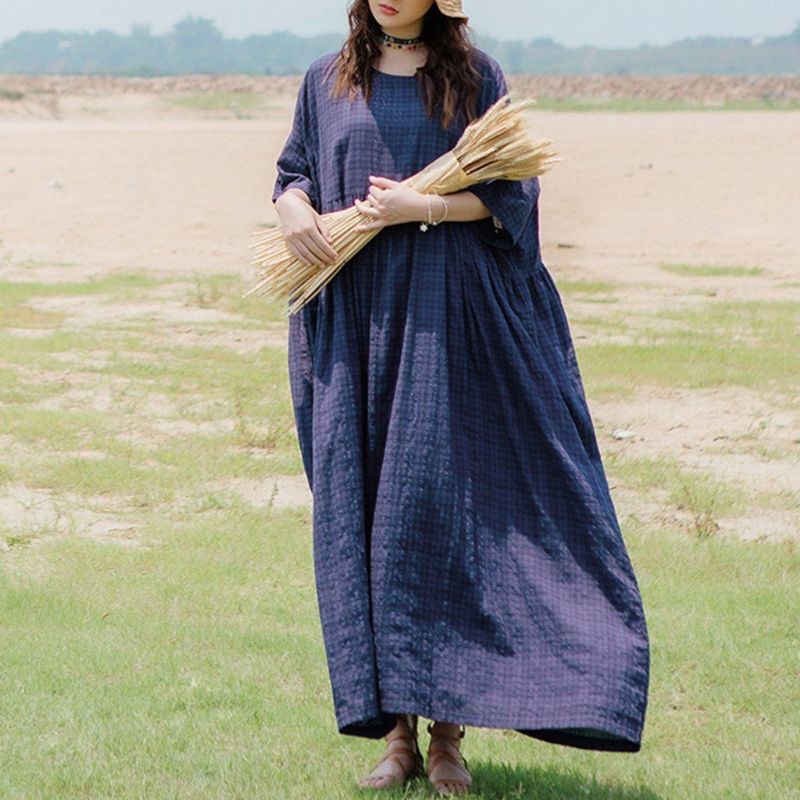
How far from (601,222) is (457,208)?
14.2 metres

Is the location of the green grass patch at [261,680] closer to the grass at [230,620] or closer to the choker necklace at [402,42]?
the grass at [230,620]

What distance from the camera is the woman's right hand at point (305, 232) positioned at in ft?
11.9

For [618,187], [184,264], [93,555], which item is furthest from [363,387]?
[618,187]

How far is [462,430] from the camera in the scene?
3631 millimetres

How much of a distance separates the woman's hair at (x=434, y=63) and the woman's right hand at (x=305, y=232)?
0.25 metres

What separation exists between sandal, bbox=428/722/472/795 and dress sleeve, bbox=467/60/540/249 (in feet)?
3.44

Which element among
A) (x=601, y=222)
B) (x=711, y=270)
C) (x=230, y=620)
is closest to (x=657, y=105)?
(x=601, y=222)

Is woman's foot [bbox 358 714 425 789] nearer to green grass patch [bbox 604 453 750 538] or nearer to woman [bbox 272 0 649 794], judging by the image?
woman [bbox 272 0 649 794]

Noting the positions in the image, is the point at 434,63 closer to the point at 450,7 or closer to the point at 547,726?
the point at 450,7

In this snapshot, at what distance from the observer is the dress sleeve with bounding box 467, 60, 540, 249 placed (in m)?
3.62

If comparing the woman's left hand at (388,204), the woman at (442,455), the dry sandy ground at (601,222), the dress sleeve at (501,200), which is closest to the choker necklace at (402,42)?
the woman at (442,455)

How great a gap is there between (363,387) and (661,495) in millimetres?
3317

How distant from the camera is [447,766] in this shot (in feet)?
12.0

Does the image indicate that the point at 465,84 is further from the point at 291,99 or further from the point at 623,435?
the point at 291,99
